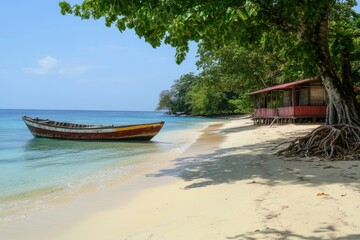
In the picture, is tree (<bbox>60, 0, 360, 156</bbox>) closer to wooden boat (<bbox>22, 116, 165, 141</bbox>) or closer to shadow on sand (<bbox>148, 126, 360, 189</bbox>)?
shadow on sand (<bbox>148, 126, 360, 189</bbox>)

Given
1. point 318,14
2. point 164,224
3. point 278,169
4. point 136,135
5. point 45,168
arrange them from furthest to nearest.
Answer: point 136,135, point 45,168, point 318,14, point 278,169, point 164,224

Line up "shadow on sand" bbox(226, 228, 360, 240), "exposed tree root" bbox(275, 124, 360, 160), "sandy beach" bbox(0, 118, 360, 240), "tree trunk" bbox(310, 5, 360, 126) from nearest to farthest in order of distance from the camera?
"shadow on sand" bbox(226, 228, 360, 240)
"sandy beach" bbox(0, 118, 360, 240)
"exposed tree root" bbox(275, 124, 360, 160)
"tree trunk" bbox(310, 5, 360, 126)

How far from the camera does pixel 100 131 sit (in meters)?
24.2

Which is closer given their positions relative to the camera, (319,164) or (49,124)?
(319,164)

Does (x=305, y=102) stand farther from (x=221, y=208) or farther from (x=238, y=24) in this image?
(x=221, y=208)

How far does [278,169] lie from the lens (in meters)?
8.99

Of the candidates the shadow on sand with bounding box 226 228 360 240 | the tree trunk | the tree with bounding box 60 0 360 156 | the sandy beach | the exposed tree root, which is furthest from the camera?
the tree trunk

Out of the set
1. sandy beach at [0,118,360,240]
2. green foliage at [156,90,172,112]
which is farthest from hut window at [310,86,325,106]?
green foliage at [156,90,172,112]

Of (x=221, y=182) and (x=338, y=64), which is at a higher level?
(x=338, y=64)

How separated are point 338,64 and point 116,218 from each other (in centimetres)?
1255

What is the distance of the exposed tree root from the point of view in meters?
10.00

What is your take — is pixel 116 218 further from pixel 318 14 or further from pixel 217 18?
pixel 318 14

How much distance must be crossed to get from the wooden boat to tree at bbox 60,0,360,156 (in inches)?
444

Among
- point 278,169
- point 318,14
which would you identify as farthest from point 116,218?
point 318,14
